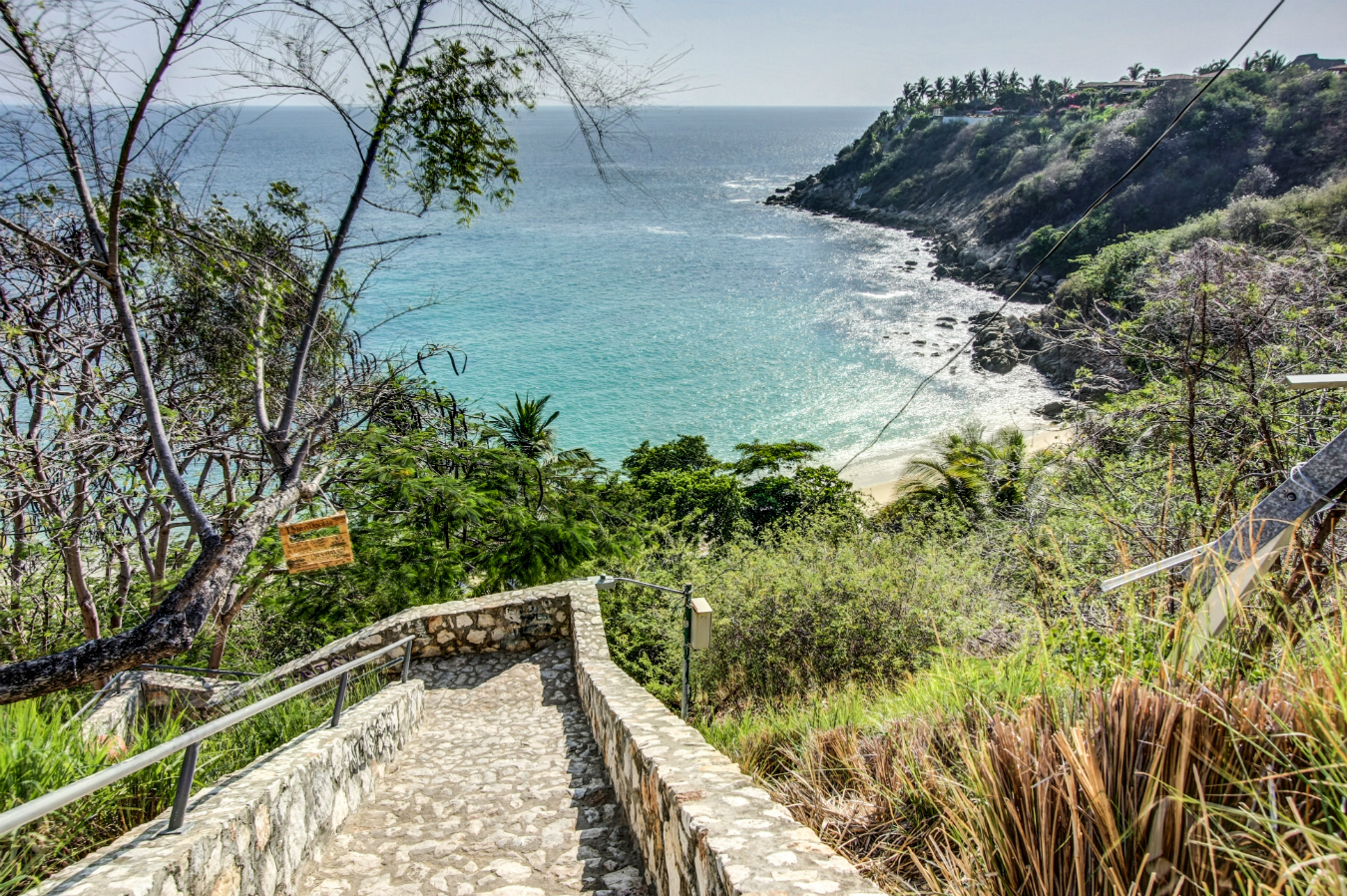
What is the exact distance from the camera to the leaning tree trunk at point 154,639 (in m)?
3.98

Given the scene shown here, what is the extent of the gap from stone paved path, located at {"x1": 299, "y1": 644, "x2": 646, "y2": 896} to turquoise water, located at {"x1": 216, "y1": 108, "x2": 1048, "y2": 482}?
10161mm

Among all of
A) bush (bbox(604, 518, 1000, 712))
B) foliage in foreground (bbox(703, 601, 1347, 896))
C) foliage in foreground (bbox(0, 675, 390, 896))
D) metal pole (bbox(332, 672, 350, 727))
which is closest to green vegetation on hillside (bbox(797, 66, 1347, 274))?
bush (bbox(604, 518, 1000, 712))

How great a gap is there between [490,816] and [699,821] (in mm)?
2306

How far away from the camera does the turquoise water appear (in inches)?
1193

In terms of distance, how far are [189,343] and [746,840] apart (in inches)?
376

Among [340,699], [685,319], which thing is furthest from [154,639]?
[685,319]

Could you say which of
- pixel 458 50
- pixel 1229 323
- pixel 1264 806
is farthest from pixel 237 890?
pixel 1229 323

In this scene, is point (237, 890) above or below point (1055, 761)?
below

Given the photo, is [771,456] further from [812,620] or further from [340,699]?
[340,699]

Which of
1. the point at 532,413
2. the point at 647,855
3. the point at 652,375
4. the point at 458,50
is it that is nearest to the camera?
the point at 647,855

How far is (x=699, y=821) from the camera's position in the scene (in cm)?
275

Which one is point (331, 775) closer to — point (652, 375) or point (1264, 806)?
point (1264, 806)

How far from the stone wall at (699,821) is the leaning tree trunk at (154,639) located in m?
2.90

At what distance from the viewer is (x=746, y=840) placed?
257cm
